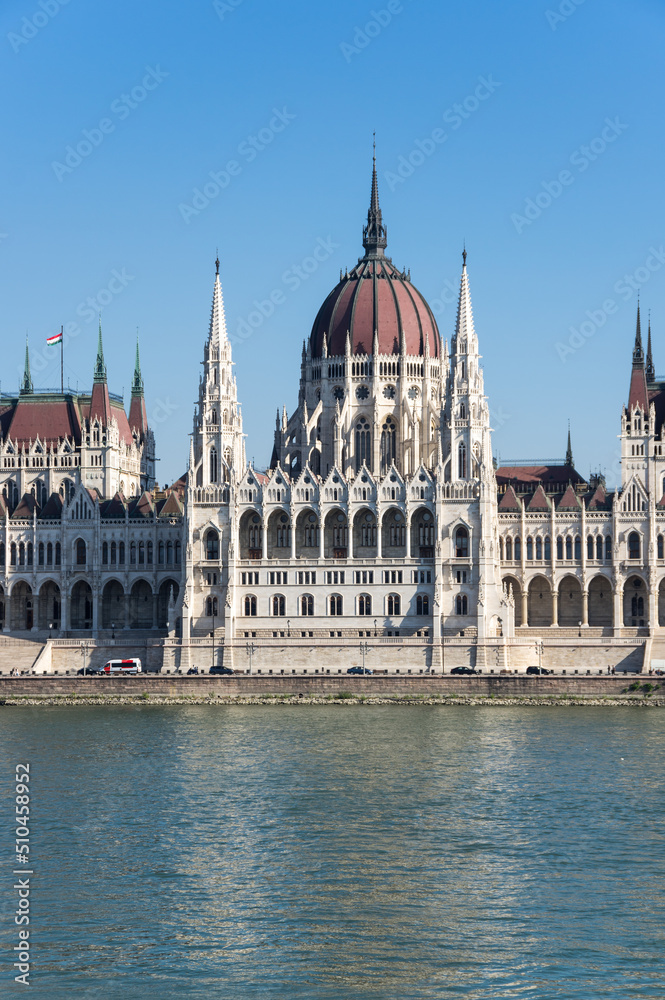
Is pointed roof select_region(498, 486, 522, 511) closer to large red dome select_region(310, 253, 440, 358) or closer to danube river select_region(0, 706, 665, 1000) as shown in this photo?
large red dome select_region(310, 253, 440, 358)

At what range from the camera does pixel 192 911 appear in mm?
48438

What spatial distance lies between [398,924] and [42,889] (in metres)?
12.0

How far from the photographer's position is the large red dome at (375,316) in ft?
450

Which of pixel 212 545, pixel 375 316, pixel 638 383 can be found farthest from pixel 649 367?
pixel 212 545

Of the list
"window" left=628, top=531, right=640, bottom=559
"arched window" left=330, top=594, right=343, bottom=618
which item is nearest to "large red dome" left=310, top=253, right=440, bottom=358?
"arched window" left=330, top=594, right=343, bottom=618

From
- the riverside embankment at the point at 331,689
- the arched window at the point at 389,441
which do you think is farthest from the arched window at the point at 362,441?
the riverside embankment at the point at 331,689

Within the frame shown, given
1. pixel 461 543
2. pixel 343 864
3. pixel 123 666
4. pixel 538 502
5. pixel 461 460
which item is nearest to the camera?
pixel 343 864

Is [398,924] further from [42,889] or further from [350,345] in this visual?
[350,345]

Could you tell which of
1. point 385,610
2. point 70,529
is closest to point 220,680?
point 385,610

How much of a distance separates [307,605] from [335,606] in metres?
2.25

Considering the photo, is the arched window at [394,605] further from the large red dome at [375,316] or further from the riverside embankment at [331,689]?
the large red dome at [375,316]

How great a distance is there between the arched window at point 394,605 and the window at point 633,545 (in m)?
→ 19.3

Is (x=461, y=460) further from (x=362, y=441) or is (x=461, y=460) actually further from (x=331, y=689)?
(x=331, y=689)

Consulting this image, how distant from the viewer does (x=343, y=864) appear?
5453 cm
